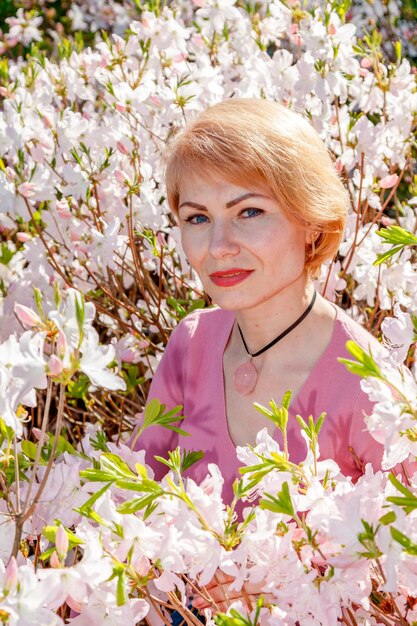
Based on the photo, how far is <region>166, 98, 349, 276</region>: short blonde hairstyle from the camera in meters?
1.81

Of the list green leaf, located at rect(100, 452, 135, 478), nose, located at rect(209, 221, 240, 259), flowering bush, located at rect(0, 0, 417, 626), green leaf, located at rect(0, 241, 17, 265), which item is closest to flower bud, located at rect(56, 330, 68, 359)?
flowering bush, located at rect(0, 0, 417, 626)

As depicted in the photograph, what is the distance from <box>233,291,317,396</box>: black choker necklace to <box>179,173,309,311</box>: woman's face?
0.11m

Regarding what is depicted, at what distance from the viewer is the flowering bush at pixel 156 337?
1171 mm

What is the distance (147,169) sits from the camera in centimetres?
263

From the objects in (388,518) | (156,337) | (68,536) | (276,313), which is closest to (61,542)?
(68,536)

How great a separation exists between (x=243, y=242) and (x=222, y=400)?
40 centimetres

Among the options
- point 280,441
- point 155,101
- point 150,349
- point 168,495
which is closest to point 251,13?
point 155,101

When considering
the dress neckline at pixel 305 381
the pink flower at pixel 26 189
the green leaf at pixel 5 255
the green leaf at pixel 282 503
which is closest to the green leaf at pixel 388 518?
the green leaf at pixel 282 503

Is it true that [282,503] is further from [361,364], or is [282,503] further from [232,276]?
[232,276]

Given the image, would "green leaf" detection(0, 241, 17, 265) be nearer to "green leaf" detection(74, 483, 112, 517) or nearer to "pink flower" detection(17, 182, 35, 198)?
"pink flower" detection(17, 182, 35, 198)

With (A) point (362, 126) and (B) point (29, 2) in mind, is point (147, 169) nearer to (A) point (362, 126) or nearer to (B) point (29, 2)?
(A) point (362, 126)

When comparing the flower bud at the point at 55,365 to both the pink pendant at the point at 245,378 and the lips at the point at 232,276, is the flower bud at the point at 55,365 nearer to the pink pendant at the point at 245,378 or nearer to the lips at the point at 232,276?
the lips at the point at 232,276

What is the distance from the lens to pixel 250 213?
1.84 m

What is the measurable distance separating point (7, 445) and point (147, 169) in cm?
Result: 133
